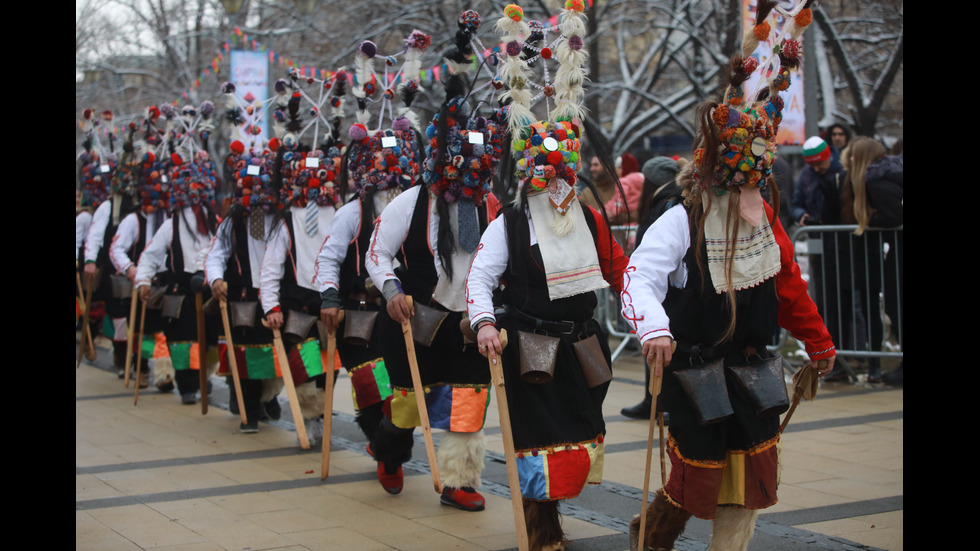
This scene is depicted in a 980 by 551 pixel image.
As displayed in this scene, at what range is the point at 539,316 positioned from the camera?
457 cm

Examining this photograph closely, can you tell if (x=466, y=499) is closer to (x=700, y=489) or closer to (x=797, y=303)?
(x=700, y=489)

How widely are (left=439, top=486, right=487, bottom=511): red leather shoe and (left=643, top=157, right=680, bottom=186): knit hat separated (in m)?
2.65

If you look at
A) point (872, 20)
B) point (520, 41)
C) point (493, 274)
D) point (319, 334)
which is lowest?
point (319, 334)

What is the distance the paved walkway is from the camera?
4953 mm

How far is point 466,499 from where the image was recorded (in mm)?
5492

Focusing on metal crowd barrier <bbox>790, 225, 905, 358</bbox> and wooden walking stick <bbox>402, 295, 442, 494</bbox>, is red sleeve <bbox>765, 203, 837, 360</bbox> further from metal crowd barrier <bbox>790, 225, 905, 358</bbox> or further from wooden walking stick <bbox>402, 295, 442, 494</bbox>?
metal crowd barrier <bbox>790, 225, 905, 358</bbox>

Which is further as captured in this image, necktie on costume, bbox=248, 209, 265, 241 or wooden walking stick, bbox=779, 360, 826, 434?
necktie on costume, bbox=248, 209, 265, 241

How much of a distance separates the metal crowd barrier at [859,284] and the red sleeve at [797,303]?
4915mm

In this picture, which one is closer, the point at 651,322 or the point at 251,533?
the point at 651,322

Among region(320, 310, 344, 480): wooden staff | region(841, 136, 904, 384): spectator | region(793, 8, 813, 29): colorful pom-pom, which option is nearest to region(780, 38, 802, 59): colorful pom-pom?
region(793, 8, 813, 29): colorful pom-pom
